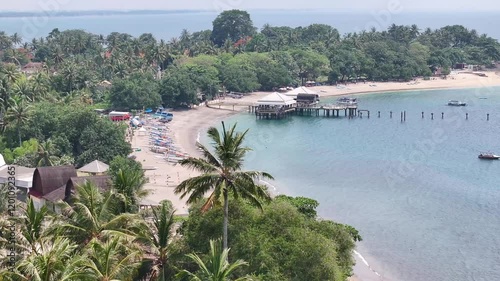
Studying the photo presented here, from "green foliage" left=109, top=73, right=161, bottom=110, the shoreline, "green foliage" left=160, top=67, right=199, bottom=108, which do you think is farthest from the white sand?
"green foliage" left=109, top=73, right=161, bottom=110

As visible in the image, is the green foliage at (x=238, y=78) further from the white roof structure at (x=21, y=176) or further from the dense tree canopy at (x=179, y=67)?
the white roof structure at (x=21, y=176)

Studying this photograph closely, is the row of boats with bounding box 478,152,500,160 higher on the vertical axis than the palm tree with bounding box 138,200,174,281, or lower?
lower

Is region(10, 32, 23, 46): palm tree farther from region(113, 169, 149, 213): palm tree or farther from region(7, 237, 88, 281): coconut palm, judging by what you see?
region(7, 237, 88, 281): coconut palm

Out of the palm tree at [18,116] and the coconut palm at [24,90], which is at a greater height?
the coconut palm at [24,90]

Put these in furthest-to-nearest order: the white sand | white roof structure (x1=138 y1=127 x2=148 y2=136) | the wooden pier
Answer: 1. the wooden pier
2. white roof structure (x1=138 y1=127 x2=148 y2=136)
3. the white sand

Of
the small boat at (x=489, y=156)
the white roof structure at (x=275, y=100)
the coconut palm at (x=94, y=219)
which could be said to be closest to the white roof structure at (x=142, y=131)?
the white roof structure at (x=275, y=100)

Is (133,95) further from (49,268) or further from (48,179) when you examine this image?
(49,268)
